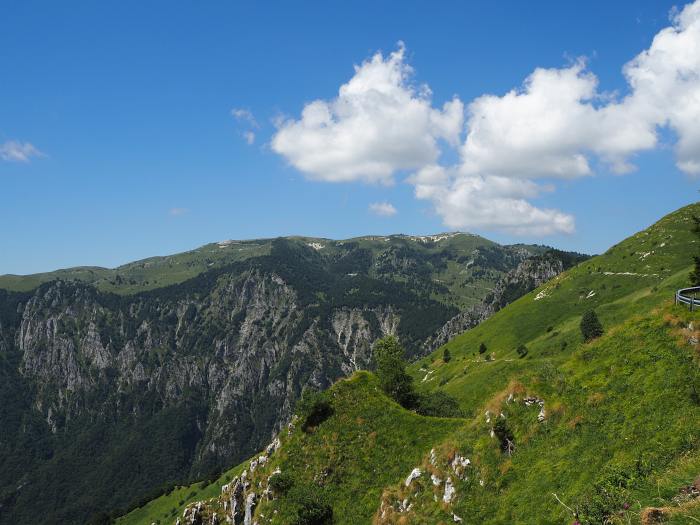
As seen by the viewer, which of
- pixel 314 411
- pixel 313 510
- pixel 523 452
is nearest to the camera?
pixel 523 452

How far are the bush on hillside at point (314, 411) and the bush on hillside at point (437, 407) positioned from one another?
860 inches

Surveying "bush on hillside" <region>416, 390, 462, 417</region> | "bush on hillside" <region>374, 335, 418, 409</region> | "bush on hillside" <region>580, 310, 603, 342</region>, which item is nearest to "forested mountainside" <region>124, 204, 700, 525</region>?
"bush on hillside" <region>374, 335, 418, 409</region>

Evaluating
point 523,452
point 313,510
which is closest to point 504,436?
point 523,452

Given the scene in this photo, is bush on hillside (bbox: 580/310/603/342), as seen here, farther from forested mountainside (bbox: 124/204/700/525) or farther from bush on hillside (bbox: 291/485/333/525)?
bush on hillside (bbox: 291/485/333/525)

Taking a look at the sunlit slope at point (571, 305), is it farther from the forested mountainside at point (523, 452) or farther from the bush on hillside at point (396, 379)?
the forested mountainside at point (523, 452)

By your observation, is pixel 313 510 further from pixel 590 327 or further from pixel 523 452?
pixel 590 327

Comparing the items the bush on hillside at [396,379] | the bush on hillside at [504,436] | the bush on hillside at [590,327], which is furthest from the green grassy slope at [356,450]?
the bush on hillside at [590,327]

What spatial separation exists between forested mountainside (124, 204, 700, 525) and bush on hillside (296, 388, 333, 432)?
0.44 ft

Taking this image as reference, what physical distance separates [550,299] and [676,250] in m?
42.7

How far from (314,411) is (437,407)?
31.7 metres

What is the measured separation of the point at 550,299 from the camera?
168 meters

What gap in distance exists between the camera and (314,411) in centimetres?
5691

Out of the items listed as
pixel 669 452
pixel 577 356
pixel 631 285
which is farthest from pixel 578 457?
pixel 631 285

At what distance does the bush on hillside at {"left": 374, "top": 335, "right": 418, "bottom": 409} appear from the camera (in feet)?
230
